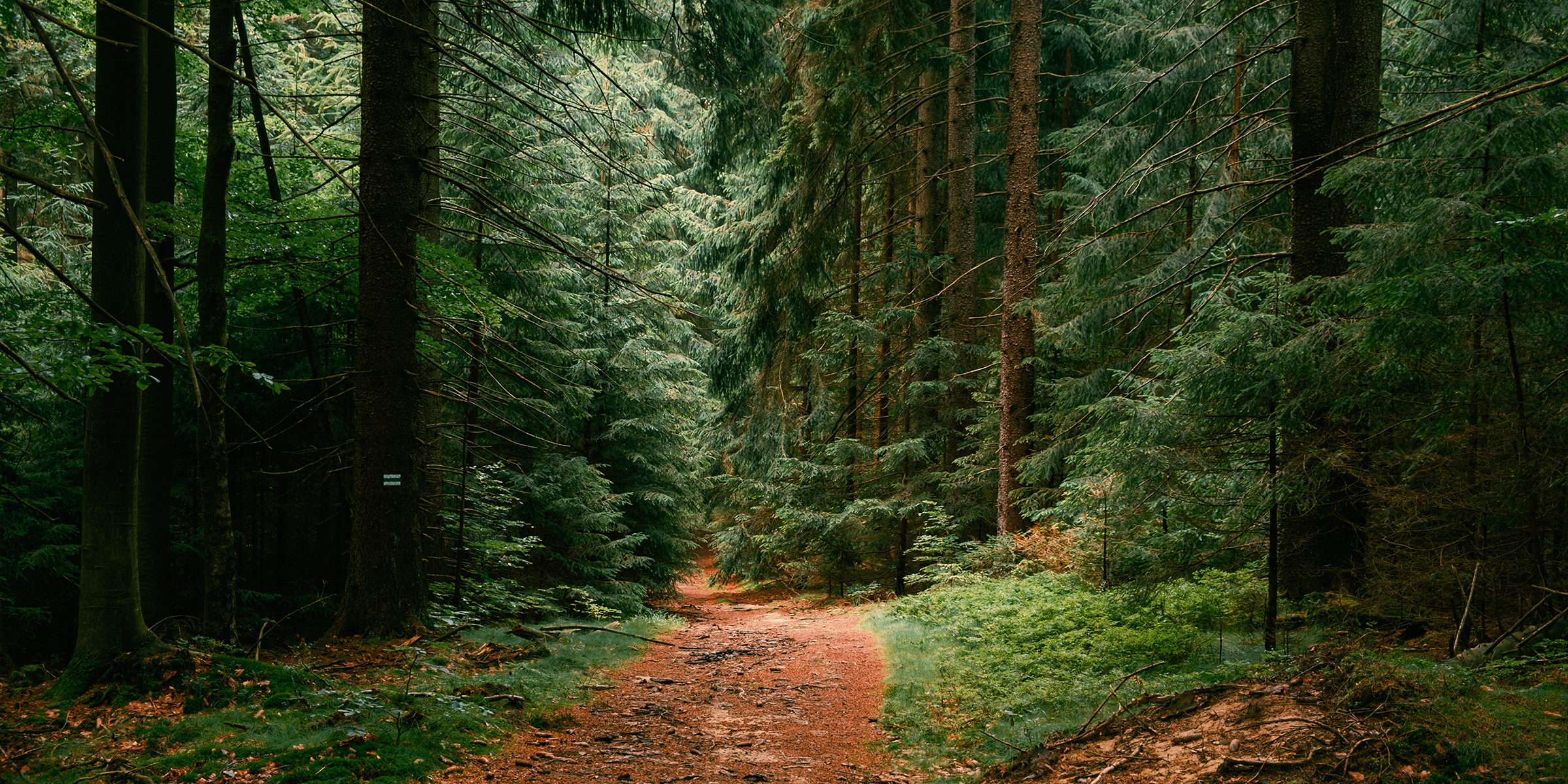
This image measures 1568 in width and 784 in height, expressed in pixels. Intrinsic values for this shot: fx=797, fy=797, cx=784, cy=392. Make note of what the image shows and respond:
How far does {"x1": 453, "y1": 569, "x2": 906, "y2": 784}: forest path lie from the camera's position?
547 cm

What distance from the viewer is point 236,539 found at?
10414mm

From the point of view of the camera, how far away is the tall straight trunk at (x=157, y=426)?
22.7ft

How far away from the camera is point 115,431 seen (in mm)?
5262

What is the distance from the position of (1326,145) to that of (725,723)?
7192 millimetres

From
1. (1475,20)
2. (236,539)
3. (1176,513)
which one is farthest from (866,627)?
(1475,20)

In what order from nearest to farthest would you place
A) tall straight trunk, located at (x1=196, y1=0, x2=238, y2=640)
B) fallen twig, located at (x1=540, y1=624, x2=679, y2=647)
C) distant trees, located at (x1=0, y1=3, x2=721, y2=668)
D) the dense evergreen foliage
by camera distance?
the dense evergreen foliage
distant trees, located at (x1=0, y1=3, x2=721, y2=668)
tall straight trunk, located at (x1=196, y1=0, x2=238, y2=640)
fallen twig, located at (x1=540, y1=624, x2=679, y2=647)

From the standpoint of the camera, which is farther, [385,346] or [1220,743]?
[385,346]

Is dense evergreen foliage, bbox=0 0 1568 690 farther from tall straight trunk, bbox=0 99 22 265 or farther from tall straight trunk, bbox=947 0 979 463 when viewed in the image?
tall straight trunk, bbox=0 99 22 265

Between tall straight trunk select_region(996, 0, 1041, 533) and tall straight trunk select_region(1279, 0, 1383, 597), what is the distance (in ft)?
17.6

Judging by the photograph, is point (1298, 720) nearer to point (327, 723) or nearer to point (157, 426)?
point (327, 723)

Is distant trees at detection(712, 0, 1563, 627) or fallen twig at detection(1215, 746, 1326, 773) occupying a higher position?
distant trees at detection(712, 0, 1563, 627)

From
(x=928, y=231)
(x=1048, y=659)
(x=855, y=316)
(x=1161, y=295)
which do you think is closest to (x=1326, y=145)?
(x=1161, y=295)

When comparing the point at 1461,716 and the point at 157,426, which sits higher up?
the point at 157,426

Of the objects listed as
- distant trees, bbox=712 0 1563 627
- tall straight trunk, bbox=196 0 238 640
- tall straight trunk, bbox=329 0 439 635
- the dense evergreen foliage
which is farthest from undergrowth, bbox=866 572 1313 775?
tall straight trunk, bbox=196 0 238 640
